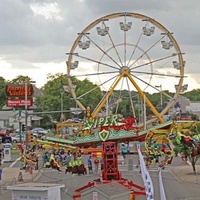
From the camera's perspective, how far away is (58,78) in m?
129

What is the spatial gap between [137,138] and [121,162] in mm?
18626

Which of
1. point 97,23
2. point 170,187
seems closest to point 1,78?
point 97,23

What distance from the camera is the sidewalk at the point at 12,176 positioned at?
37.9 metres

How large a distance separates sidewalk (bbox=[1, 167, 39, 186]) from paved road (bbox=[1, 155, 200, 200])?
1.63ft

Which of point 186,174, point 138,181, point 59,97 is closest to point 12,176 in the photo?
point 138,181

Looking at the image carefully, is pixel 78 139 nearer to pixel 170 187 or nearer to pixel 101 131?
pixel 101 131

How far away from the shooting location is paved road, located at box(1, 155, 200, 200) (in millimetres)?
30703

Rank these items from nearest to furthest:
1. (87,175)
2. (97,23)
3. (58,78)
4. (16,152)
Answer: (87,175) → (97,23) → (16,152) → (58,78)

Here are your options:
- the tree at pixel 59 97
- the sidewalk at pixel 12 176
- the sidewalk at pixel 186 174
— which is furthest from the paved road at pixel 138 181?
the tree at pixel 59 97

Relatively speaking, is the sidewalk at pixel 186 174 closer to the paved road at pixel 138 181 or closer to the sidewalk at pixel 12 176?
the paved road at pixel 138 181

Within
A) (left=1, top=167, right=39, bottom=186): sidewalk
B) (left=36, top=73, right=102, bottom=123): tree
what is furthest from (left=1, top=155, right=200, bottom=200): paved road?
(left=36, top=73, right=102, bottom=123): tree

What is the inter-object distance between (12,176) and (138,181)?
9868 mm

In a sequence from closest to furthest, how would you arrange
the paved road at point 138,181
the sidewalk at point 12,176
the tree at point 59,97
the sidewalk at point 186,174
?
1. the paved road at point 138,181
2. the sidewalk at point 186,174
3. the sidewalk at point 12,176
4. the tree at point 59,97

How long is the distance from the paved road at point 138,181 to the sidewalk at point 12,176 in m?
0.50
